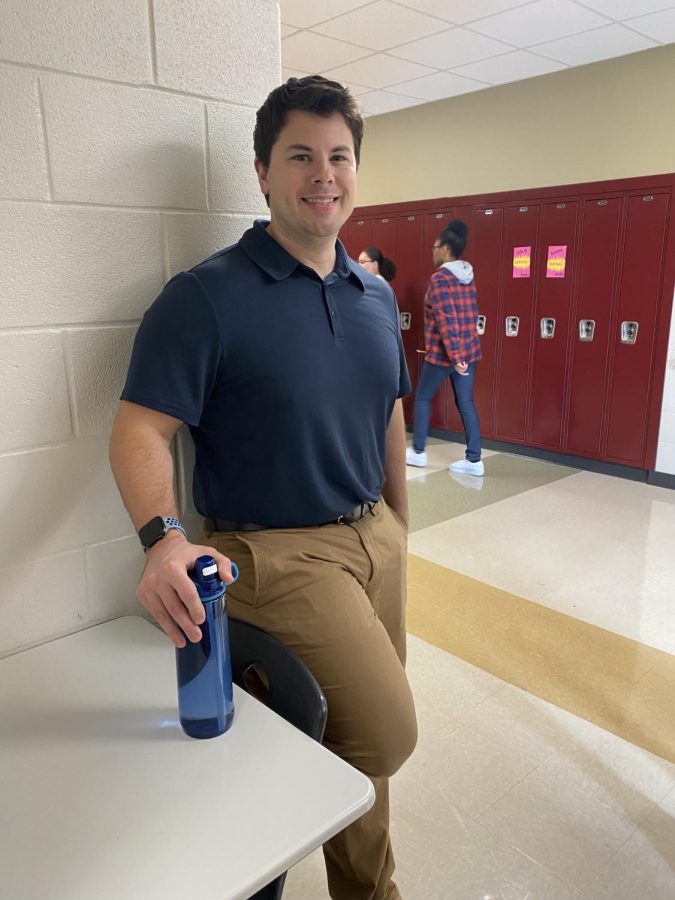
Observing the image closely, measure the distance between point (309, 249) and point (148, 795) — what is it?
103 cm

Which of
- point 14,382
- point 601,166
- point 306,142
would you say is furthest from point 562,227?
point 14,382

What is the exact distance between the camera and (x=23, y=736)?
1.01 m

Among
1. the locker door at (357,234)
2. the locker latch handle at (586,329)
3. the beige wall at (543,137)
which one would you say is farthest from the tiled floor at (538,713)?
the locker door at (357,234)

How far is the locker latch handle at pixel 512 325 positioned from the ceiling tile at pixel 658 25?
1987 mm

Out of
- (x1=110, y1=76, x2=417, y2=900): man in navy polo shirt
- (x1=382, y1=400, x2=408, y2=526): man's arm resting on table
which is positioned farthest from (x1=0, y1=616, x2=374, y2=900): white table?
(x1=382, y1=400, x2=408, y2=526): man's arm resting on table

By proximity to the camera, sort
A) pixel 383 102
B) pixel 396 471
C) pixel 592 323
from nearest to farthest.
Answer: pixel 396 471 → pixel 592 323 → pixel 383 102

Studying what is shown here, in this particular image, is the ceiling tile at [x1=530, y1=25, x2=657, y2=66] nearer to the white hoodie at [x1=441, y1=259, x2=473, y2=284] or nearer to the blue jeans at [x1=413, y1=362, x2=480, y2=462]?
the white hoodie at [x1=441, y1=259, x2=473, y2=284]

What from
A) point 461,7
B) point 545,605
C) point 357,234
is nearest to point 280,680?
point 545,605

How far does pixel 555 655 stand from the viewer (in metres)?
2.62

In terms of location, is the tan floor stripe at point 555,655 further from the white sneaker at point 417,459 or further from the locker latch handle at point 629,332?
the locker latch handle at point 629,332

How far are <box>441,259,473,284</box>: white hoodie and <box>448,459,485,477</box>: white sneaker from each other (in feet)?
4.34

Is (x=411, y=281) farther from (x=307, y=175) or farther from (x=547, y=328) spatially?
(x=307, y=175)

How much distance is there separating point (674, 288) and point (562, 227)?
937 mm

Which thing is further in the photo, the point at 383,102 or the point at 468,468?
the point at 383,102
